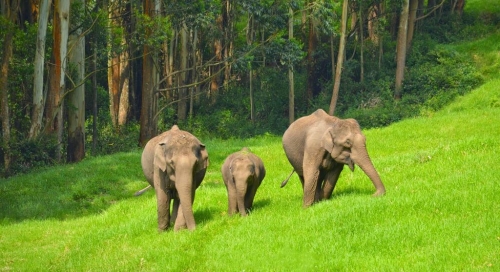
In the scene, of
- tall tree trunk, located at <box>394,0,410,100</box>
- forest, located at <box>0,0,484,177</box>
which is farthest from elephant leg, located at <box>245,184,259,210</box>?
tall tree trunk, located at <box>394,0,410,100</box>

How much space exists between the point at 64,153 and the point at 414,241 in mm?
26344

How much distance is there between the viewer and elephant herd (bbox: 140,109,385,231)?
14250 millimetres

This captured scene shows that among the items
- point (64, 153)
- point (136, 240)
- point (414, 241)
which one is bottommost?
point (64, 153)

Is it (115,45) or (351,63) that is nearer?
(115,45)

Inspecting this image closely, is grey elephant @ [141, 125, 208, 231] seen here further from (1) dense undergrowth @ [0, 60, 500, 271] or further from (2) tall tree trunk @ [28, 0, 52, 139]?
(2) tall tree trunk @ [28, 0, 52, 139]

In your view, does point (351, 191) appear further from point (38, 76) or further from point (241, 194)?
point (38, 76)

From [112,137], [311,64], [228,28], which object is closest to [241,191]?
[112,137]

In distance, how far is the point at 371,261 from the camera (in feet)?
36.9

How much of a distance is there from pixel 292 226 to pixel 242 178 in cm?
192

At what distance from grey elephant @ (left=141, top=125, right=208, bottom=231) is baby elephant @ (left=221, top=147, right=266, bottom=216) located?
68 cm

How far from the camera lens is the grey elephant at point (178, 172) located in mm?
14164

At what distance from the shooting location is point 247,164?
15.3 meters

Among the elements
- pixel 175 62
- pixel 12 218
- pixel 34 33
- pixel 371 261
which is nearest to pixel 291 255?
pixel 371 261

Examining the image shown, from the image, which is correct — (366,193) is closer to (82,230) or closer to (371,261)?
(371,261)
